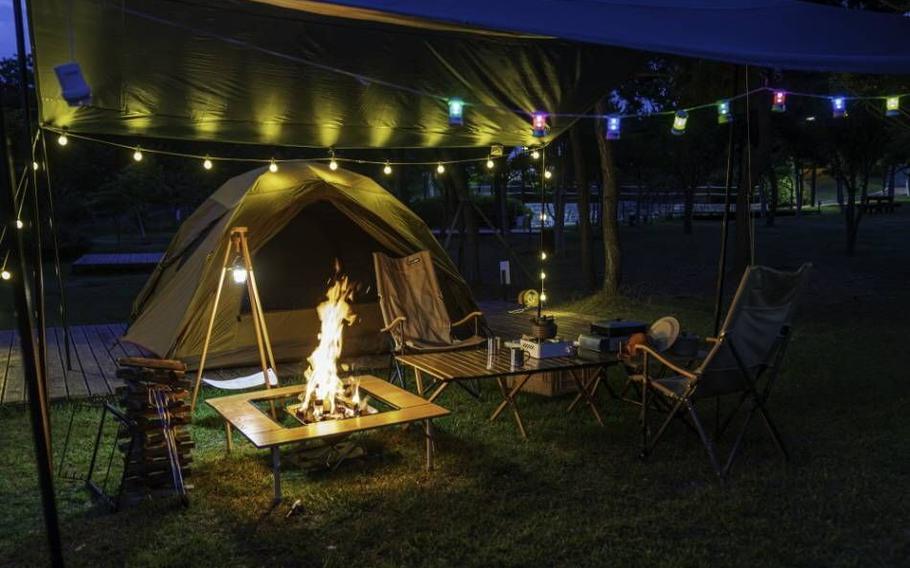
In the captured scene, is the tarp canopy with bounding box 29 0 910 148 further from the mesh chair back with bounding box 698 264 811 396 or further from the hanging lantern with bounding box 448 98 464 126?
the mesh chair back with bounding box 698 264 811 396

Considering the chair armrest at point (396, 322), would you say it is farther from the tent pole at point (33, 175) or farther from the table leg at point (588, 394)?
the tent pole at point (33, 175)

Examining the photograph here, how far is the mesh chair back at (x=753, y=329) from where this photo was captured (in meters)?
3.84

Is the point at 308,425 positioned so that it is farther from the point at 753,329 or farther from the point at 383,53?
the point at 753,329

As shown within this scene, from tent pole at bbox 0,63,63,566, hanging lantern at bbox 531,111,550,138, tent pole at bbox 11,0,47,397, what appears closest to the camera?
tent pole at bbox 0,63,63,566

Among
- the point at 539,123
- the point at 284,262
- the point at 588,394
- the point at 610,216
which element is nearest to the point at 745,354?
the point at 588,394

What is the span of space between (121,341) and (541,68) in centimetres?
425

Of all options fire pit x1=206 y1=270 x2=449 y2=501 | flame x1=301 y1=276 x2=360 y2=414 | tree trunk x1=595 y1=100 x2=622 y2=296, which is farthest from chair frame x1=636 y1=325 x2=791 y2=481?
tree trunk x1=595 y1=100 x2=622 y2=296

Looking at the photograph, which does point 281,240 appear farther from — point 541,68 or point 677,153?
point 677,153

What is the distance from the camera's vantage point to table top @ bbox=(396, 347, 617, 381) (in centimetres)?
420

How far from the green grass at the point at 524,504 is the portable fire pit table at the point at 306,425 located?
258mm

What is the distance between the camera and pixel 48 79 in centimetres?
385

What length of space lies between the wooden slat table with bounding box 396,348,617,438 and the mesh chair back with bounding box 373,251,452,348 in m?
Result: 0.99

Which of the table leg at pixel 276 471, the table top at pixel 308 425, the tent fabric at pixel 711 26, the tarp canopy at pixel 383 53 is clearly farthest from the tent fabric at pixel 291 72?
the table leg at pixel 276 471

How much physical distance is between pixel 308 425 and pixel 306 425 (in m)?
0.06
